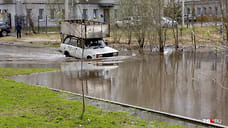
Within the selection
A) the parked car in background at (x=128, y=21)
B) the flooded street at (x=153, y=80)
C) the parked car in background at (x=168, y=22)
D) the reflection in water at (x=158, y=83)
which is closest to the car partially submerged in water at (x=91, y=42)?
the flooded street at (x=153, y=80)

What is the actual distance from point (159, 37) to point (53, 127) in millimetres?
19740

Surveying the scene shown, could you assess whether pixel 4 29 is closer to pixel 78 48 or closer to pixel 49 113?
pixel 78 48

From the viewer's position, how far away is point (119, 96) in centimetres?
1191

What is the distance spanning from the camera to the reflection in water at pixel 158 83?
10.6m

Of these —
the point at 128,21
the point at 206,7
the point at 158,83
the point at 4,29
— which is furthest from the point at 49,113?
the point at 206,7

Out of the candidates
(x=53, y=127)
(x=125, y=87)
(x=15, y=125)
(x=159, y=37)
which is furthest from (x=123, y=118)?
(x=159, y=37)

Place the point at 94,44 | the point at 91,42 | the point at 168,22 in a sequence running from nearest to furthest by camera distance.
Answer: the point at 91,42
the point at 94,44
the point at 168,22

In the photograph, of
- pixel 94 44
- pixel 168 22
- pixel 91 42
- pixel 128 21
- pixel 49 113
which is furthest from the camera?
pixel 128 21

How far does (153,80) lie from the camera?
15242 mm

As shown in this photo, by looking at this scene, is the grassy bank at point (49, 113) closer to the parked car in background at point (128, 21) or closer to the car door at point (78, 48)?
the car door at point (78, 48)

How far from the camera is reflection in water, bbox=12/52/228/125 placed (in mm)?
10602

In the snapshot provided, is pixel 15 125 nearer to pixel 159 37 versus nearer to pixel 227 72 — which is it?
pixel 227 72

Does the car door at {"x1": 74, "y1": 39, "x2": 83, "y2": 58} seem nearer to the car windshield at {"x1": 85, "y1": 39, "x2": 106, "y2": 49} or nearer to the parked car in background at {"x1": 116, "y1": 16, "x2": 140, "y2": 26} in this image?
the car windshield at {"x1": 85, "y1": 39, "x2": 106, "y2": 49}

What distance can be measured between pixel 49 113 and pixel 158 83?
671 cm
